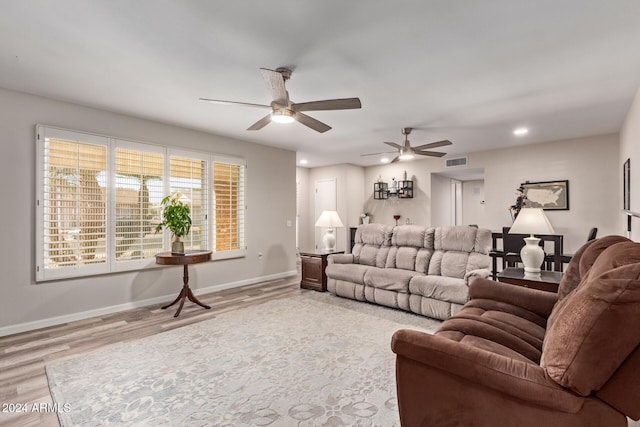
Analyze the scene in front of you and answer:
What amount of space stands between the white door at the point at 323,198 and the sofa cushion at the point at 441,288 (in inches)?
184

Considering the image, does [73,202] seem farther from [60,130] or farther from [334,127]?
[334,127]

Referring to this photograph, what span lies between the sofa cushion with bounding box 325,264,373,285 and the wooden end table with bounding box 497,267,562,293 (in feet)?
6.01

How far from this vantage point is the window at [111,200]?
3688 millimetres

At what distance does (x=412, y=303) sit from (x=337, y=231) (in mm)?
4522

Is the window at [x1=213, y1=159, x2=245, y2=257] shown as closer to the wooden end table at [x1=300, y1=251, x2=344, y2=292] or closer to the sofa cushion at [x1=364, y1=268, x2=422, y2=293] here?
the wooden end table at [x1=300, y1=251, x2=344, y2=292]

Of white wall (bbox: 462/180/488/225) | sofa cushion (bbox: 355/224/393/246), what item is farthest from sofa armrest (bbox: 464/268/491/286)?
white wall (bbox: 462/180/488/225)

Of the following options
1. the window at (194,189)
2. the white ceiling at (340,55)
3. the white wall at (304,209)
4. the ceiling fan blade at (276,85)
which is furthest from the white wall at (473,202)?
the ceiling fan blade at (276,85)

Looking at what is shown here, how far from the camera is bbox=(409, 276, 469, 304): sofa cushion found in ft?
12.0

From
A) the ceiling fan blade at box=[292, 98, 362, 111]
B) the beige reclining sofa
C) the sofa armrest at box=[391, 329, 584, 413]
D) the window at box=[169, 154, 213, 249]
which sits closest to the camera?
the sofa armrest at box=[391, 329, 584, 413]

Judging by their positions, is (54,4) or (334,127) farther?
(334,127)

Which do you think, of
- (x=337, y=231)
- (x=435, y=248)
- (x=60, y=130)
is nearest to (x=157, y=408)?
(x=60, y=130)

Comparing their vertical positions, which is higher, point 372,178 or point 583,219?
point 372,178

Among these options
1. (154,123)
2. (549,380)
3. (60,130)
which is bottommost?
(549,380)

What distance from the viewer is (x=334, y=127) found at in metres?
4.95
